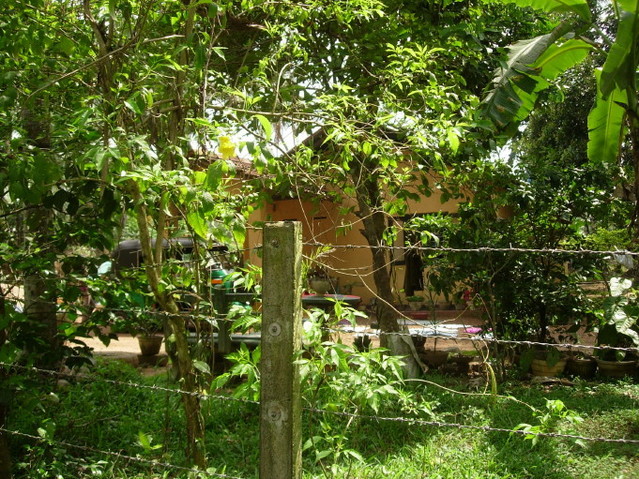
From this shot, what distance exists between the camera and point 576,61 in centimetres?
542

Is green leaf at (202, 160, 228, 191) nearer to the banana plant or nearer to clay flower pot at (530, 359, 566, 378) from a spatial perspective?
the banana plant

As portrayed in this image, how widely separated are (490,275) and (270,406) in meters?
5.75

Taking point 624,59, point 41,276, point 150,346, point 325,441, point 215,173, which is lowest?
point 150,346

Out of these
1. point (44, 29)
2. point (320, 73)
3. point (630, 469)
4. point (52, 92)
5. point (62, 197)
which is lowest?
point (630, 469)

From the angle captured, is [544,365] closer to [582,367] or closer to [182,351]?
[582,367]

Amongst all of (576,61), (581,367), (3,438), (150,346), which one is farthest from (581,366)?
(3,438)

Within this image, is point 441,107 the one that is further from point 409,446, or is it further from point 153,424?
point 153,424

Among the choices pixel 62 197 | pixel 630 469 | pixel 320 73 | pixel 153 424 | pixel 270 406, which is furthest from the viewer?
pixel 320 73

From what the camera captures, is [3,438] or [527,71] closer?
[3,438]

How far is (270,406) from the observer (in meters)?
2.28

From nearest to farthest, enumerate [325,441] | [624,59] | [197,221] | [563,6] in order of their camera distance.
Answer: [197,221] < [325,441] < [624,59] < [563,6]

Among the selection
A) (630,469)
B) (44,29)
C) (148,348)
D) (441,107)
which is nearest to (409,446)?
(630,469)

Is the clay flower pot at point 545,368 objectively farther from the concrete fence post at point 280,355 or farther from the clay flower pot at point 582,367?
the concrete fence post at point 280,355

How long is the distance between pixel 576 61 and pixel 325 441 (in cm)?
378
